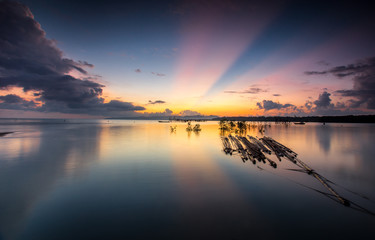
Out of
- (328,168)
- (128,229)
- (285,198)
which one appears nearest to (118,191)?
(128,229)

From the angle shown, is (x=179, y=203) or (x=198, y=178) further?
(x=198, y=178)

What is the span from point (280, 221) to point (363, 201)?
18.5ft

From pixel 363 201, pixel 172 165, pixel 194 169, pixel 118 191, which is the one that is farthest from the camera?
pixel 172 165

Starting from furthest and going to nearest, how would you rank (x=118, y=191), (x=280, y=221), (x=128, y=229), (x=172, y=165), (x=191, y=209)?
(x=172, y=165) < (x=118, y=191) < (x=191, y=209) < (x=280, y=221) < (x=128, y=229)

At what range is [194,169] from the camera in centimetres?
1581

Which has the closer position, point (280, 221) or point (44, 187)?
point (280, 221)

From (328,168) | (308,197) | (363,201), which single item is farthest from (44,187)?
(328,168)

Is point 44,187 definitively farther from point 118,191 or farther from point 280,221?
point 280,221

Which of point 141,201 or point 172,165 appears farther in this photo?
point 172,165

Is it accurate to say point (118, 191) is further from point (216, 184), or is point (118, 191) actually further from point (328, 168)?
point (328, 168)

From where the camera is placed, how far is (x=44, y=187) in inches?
453

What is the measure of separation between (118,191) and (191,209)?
4.87 metres

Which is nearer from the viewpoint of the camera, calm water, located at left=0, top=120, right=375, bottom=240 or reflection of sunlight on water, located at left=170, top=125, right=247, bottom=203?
calm water, located at left=0, top=120, right=375, bottom=240

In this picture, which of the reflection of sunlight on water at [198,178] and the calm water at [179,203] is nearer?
the calm water at [179,203]
